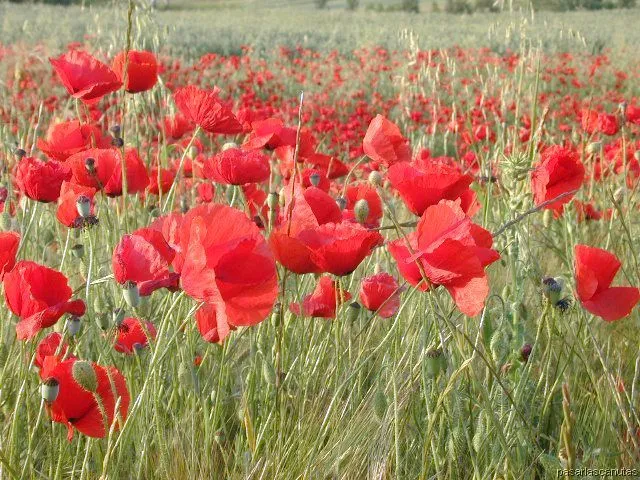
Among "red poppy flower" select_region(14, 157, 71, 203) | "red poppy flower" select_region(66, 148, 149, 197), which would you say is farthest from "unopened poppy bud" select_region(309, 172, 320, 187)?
"red poppy flower" select_region(14, 157, 71, 203)

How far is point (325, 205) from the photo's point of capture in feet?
4.23

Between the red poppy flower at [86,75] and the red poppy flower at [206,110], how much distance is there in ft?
0.46

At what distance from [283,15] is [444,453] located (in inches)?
1061

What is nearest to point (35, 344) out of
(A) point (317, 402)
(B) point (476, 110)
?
(A) point (317, 402)

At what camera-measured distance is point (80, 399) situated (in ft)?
3.60

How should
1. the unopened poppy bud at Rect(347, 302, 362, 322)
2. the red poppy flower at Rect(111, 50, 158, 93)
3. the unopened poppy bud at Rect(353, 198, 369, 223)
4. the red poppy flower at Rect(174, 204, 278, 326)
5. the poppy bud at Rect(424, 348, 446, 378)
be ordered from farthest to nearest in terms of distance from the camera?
1. the red poppy flower at Rect(111, 50, 158, 93)
2. the unopened poppy bud at Rect(347, 302, 362, 322)
3. the unopened poppy bud at Rect(353, 198, 369, 223)
4. the poppy bud at Rect(424, 348, 446, 378)
5. the red poppy flower at Rect(174, 204, 278, 326)

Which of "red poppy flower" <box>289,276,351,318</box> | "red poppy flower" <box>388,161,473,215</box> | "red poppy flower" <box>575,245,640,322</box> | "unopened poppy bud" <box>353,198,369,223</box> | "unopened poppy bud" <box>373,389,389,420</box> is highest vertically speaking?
"red poppy flower" <box>388,161,473,215</box>

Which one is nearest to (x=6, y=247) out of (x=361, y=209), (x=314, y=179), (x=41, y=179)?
(x=41, y=179)

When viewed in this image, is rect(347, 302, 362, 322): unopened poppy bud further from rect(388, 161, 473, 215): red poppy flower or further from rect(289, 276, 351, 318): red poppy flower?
rect(388, 161, 473, 215): red poppy flower

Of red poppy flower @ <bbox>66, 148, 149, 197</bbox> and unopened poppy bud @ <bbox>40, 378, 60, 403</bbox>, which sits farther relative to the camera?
red poppy flower @ <bbox>66, 148, 149, 197</bbox>

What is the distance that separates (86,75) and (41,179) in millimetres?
295

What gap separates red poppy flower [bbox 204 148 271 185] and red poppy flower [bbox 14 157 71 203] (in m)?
0.27

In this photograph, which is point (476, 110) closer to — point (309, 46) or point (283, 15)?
point (309, 46)

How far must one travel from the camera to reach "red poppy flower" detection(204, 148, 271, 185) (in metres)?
1.46
